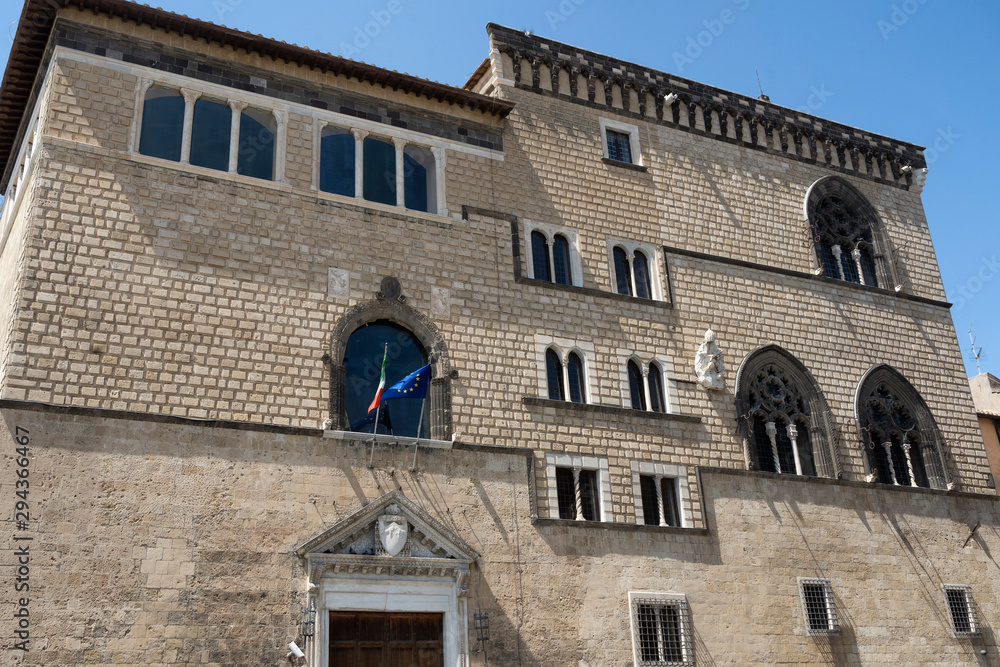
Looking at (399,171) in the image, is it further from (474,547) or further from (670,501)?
(670,501)

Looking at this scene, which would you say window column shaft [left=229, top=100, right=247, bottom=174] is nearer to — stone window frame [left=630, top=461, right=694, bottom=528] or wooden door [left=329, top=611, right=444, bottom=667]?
wooden door [left=329, top=611, right=444, bottom=667]

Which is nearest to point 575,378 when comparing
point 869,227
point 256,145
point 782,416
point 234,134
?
point 782,416

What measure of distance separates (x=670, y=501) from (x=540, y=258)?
5.04m

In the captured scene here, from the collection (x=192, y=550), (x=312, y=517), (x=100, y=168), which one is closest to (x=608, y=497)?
(x=312, y=517)

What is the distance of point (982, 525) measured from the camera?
1964cm

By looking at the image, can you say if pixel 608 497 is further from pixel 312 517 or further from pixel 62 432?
pixel 62 432

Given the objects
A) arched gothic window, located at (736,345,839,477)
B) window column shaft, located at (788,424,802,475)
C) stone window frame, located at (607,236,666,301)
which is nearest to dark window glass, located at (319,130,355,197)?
stone window frame, located at (607,236,666,301)

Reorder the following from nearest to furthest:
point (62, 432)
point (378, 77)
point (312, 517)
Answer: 1. point (62, 432)
2. point (312, 517)
3. point (378, 77)

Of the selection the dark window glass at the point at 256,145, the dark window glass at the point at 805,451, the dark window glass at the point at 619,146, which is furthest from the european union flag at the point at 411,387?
the dark window glass at the point at 805,451

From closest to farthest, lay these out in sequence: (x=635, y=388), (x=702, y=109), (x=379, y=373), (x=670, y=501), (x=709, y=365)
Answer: (x=379, y=373)
(x=670, y=501)
(x=635, y=388)
(x=709, y=365)
(x=702, y=109)

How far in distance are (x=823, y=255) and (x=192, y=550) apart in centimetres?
1494

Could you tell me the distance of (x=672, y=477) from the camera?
1686 centimetres

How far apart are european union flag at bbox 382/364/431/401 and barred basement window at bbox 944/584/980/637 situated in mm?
11147

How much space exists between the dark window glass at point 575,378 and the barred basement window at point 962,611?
8.34 m
